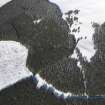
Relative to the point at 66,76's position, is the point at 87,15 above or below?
above

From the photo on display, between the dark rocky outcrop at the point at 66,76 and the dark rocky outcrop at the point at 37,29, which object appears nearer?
the dark rocky outcrop at the point at 66,76

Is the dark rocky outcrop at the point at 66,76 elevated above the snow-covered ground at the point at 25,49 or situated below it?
below

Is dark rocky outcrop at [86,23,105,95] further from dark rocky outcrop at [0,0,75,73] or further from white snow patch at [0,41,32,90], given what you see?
white snow patch at [0,41,32,90]

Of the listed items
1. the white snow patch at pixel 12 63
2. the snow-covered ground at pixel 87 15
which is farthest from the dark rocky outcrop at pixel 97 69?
the white snow patch at pixel 12 63

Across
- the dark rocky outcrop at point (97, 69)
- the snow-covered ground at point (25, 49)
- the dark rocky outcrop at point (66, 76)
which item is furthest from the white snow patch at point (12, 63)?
the dark rocky outcrop at point (97, 69)

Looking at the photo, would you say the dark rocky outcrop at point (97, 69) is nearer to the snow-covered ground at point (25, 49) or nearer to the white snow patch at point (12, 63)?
the snow-covered ground at point (25, 49)

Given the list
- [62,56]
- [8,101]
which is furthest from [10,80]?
[62,56]

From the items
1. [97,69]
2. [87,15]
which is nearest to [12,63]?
[97,69]

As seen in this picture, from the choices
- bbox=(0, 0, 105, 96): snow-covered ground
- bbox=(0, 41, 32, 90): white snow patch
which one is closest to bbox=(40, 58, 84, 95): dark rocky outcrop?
bbox=(0, 0, 105, 96): snow-covered ground

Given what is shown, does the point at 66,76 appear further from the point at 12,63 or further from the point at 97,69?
the point at 12,63

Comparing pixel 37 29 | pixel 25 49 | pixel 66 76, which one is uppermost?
pixel 37 29

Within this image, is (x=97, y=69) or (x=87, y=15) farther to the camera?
(x=87, y=15)

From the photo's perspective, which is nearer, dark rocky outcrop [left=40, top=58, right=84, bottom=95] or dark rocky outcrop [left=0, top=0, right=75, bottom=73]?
dark rocky outcrop [left=40, top=58, right=84, bottom=95]
